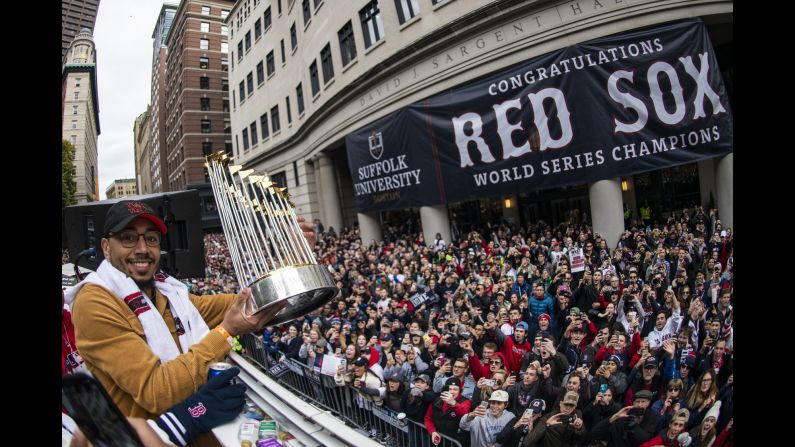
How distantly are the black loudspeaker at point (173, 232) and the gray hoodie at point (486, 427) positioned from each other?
3922 mm

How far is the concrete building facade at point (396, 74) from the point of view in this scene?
1218cm

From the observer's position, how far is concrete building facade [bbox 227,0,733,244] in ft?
40.0

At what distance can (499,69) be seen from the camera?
46.1 feet

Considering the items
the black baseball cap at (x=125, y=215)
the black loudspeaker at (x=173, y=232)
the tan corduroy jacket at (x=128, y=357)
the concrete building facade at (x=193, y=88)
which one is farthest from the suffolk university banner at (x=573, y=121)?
the tan corduroy jacket at (x=128, y=357)

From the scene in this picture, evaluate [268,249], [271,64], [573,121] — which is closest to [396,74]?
[573,121]

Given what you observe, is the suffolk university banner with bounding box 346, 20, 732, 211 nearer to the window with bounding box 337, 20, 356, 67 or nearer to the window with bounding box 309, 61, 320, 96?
the window with bounding box 337, 20, 356, 67

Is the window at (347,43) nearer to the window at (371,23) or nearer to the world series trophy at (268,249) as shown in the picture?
the window at (371,23)

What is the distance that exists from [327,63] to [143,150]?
20027 millimetres

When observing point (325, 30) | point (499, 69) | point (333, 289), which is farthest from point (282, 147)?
point (333, 289)

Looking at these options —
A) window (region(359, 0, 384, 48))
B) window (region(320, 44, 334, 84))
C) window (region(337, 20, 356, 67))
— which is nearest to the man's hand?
window (region(359, 0, 384, 48))

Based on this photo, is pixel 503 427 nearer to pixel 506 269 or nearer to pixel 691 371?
pixel 691 371

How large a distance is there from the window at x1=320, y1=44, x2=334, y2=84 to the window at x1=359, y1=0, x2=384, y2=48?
2969 mm

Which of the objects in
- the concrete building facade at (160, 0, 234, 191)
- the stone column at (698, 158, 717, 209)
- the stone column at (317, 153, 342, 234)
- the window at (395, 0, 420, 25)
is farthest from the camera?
the stone column at (317, 153, 342, 234)

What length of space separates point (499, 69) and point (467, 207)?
28.3 ft
